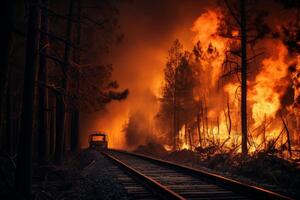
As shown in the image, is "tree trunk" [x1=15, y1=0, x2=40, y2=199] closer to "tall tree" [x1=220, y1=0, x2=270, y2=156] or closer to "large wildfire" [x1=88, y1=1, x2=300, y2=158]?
"large wildfire" [x1=88, y1=1, x2=300, y2=158]

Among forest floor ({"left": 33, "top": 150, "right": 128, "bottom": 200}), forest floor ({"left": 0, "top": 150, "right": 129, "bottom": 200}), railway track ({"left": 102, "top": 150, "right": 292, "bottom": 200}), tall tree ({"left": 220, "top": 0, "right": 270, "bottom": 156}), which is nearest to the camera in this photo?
railway track ({"left": 102, "top": 150, "right": 292, "bottom": 200})

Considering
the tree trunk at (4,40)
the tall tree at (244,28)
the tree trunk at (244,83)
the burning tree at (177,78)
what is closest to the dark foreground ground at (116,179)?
the tree trunk at (244,83)

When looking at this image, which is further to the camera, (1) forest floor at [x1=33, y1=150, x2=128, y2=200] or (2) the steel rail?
(1) forest floor at [x1=33, y1=150, x2=128, y2=200]

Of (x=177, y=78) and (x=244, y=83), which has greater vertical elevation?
(x=177, y=78)

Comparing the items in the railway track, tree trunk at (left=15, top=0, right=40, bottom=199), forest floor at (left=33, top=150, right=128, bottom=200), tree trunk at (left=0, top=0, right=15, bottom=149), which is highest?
tree trunk at (left=0, top=0, right=15, bottom=149)

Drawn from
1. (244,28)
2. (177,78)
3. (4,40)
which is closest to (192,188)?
(4,40)

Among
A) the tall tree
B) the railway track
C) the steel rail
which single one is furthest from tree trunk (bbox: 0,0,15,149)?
the tall tree

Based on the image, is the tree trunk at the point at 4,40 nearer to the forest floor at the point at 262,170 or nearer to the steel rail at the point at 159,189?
the steel rail at the point at 159,189

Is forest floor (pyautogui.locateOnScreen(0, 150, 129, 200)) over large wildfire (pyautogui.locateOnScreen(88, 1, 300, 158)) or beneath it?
beneath

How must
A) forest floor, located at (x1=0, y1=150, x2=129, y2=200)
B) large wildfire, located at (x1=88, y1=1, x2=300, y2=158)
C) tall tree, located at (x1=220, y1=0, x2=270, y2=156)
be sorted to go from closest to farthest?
forest floor, located at (x1=0, y1=150, x2=129, y2=200) → tall tree, located at (x1=220, y1=0, x2=270, y2=156) → large wildfire, located at (x1=88, y1=1, x2=300, y2=158)

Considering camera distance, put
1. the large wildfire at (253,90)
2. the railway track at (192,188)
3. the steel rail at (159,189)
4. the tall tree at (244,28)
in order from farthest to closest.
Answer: the large wildfire at (253,90)
the tall tree at (244,28)
the railway track at (192,188)
the steel rail at (159,189)

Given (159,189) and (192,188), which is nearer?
(159,189)

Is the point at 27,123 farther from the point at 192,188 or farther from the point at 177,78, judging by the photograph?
the point at 177,78

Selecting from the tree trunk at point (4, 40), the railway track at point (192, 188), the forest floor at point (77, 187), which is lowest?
the forest floor at point (77, 187)
